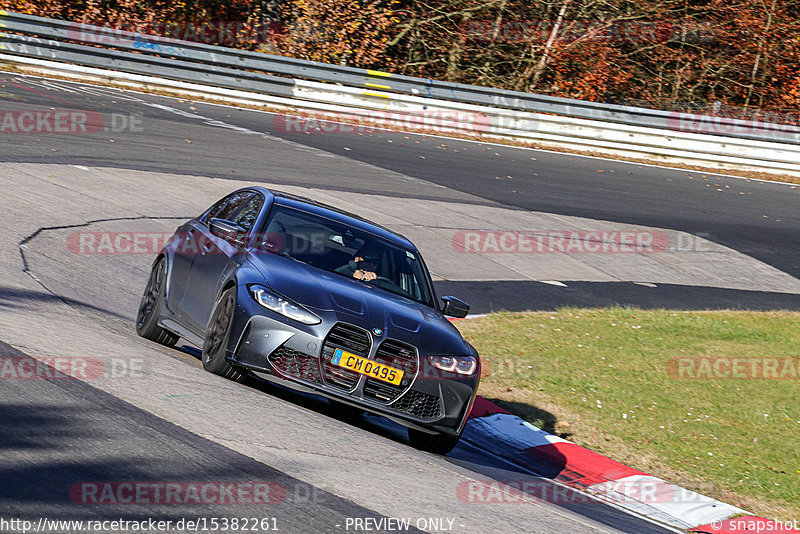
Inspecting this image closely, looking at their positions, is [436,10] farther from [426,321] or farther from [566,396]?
[426,321]

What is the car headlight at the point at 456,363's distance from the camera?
7.27m

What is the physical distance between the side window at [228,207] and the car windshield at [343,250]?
728 mm

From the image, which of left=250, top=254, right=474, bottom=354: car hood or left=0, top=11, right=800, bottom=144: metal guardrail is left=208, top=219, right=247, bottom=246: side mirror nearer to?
left=250, top=254, right=474, bottom=354: car hood

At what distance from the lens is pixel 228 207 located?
30.2ft

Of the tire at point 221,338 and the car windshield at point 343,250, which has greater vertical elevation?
the car windshield at point 343,250

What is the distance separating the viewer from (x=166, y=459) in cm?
531

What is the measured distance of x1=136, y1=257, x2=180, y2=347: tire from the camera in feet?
29.0

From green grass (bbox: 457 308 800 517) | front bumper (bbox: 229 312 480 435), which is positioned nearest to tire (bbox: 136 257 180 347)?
front bumper (bbox: 229 312 480 435)

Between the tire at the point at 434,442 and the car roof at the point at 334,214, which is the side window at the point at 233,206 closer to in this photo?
the car roof at the point at 334,214

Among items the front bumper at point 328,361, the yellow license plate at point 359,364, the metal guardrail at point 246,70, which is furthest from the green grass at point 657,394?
the metal guardrail at point 246,70

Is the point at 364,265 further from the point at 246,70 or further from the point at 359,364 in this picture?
the point at 246,70

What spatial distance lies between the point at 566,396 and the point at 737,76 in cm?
2585

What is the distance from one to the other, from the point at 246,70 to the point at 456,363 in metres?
19.1

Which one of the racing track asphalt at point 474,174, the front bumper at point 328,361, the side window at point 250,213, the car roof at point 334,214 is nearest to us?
the front bumper at point 328,361
